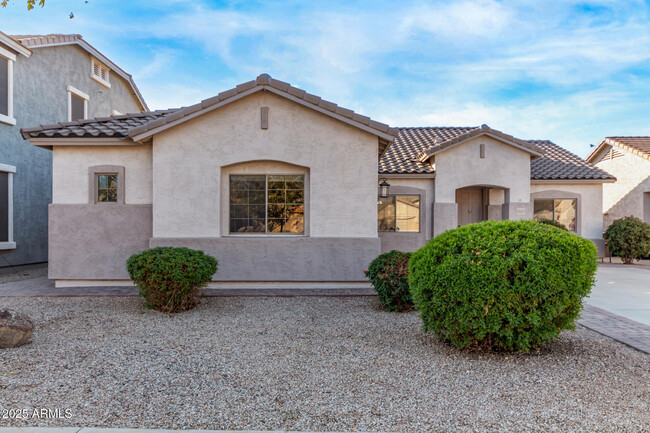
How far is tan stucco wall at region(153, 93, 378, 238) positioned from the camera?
894 centimetres

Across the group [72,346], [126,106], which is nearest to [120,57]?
[126,106]

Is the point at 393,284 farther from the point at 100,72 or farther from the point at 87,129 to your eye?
the point at 100,72

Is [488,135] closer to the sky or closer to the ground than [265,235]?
closer to the sky

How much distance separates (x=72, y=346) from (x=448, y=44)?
15.0 metres

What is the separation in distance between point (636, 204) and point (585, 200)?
13.8ft

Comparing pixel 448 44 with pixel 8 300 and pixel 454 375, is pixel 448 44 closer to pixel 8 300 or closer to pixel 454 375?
pixel 454 375

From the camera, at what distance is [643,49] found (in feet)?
48.7

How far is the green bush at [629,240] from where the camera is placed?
14188mm

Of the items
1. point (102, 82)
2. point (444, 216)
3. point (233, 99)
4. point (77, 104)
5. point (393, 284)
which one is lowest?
point (393, 284)

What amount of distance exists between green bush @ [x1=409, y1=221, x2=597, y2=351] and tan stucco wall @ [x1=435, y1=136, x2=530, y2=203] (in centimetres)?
895

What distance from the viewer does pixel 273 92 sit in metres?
8.81

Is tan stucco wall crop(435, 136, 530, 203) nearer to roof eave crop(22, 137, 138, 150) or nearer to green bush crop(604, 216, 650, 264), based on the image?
green bush crop(604, 216, 650, 264)

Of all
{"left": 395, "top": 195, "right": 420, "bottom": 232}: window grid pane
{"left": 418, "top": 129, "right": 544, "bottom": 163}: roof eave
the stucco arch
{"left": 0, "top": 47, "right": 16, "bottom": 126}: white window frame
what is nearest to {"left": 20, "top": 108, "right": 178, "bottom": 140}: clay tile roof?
the stucco arch

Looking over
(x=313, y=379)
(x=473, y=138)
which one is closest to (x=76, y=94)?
(x=473, y=138)
